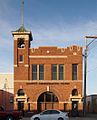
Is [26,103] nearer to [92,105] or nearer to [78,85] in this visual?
[78,85]

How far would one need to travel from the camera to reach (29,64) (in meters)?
69.2

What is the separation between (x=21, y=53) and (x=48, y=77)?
248 inches

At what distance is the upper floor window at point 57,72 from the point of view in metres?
69.4

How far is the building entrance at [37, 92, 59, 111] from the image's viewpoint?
226 ft

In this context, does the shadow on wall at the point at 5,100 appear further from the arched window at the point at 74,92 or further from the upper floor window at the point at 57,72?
the arched window at the point at 74,92

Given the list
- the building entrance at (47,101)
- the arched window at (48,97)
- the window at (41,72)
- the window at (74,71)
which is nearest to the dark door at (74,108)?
the building entrance at (47,101)

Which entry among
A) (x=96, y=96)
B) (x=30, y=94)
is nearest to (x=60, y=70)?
(x=30, y=94)

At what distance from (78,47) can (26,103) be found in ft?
43.3

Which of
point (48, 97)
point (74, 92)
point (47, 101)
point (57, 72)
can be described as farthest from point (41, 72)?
point (74, 92)

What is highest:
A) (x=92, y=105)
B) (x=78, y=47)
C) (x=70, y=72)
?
(x=78, y=47)

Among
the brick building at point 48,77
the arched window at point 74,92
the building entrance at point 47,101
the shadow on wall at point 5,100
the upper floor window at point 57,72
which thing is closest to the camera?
the brick building at point 48,77

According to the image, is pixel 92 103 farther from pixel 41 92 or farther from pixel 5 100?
pixel 41 92

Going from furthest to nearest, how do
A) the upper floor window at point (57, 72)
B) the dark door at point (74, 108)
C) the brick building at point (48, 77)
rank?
1. the upper floor window at point (57, 72)
2. the brick building at point (48, 77)
3. the dark door at point (74, 108)

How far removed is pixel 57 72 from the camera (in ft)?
228
